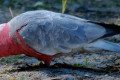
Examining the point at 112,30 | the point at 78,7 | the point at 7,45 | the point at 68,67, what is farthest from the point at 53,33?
the point at 78,7

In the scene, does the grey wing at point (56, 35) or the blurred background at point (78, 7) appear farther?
the blurred background at point (78, 7)

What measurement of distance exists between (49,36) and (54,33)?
0.08 meters

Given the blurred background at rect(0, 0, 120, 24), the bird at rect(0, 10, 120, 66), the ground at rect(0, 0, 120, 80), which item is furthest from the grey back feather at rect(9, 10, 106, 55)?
the blurred background at rect(0, 0, 120, 24)

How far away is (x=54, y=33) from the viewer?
4512 millimetres

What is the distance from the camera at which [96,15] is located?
8109mm

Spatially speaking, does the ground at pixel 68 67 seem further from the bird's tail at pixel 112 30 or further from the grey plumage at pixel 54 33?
the bird's tail at pixel 112 30

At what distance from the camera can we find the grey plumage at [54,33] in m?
4.50

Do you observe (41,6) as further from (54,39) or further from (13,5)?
(54,39)

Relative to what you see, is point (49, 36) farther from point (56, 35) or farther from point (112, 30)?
point (112, 30)

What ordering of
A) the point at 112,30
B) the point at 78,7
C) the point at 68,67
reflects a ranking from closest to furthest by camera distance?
1. the point at 112,30
2. the point at 68,67
3. the point at 78,7

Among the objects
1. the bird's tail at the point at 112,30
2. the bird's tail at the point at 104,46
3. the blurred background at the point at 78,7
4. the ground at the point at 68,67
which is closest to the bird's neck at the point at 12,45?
the ground at the point at 68,67

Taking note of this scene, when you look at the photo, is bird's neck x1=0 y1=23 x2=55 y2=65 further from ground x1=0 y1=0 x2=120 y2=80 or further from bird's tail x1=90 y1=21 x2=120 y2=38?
bird's tail x1=90 y1=21 x2=120 y2=38

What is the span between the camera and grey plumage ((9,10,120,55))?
4.50 metres

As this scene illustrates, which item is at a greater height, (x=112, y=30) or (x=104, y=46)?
(x=112, y=30)
